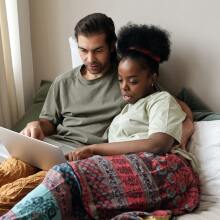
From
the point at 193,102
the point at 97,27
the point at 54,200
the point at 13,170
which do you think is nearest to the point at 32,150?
the point at 13,170

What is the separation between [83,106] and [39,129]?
8.2 inches

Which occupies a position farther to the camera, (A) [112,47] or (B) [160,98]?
(A) [112,47]

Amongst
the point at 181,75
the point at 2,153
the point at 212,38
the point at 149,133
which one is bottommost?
Result: the point at 2,153

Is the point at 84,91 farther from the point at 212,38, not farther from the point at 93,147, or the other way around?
the point at 212,38

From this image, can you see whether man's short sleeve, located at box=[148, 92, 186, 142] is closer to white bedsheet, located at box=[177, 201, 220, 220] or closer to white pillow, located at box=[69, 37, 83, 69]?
white bedsheet, located at box=[177, 201, 220, 220]

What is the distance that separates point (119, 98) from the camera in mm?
1562

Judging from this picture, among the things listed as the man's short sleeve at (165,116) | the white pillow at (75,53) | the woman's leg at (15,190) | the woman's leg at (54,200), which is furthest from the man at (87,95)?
the woman's leg at (54,200)

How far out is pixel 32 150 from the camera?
127 cm

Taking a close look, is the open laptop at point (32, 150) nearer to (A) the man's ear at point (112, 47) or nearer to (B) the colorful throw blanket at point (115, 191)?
(B) the colorful throw blanket at point (115, 191)

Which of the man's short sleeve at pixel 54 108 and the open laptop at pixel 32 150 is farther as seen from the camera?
the man's short sleeve at pixel 54 108

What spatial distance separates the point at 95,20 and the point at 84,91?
0.98ft

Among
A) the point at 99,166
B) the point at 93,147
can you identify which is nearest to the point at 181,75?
the point at 93,147

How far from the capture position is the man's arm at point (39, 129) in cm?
152

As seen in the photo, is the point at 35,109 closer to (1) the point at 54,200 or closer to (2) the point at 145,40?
(2) the point at 145,40
